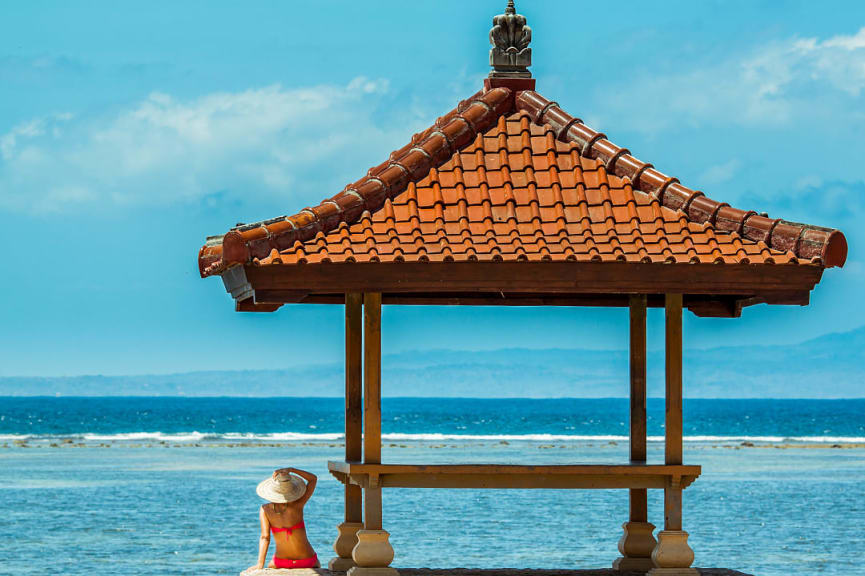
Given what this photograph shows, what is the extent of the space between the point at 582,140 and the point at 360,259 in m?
2.22

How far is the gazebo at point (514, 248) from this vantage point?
367 inches

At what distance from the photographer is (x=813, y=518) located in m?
26.9

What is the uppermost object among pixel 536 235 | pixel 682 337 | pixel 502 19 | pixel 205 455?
pixel 502 19

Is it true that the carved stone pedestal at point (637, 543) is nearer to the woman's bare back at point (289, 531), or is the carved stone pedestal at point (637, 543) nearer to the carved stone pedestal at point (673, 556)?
the carved stone pedestal at point (673, 556)

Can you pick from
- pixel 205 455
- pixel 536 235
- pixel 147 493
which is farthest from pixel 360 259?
pixel 205 455

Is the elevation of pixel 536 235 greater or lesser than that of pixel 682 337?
greater

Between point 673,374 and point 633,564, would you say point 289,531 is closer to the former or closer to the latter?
point 633,564

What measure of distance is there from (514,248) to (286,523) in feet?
9.53

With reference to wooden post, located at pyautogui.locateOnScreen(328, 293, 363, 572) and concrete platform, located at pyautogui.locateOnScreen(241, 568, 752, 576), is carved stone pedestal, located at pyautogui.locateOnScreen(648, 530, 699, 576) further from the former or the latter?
wooden post, located at pyautogui.locateOnScreen(328, 293, 363, 572)

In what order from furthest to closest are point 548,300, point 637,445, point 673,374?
point 548,300 < point 637,445 < point 673,374

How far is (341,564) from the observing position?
10.9 metres

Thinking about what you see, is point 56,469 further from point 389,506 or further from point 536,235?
point 536,235

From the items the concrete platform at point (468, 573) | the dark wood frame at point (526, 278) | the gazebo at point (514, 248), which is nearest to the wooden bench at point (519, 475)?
the gazebo at point (514, 248)

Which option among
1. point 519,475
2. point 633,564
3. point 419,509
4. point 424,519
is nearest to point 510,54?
point 519,475
